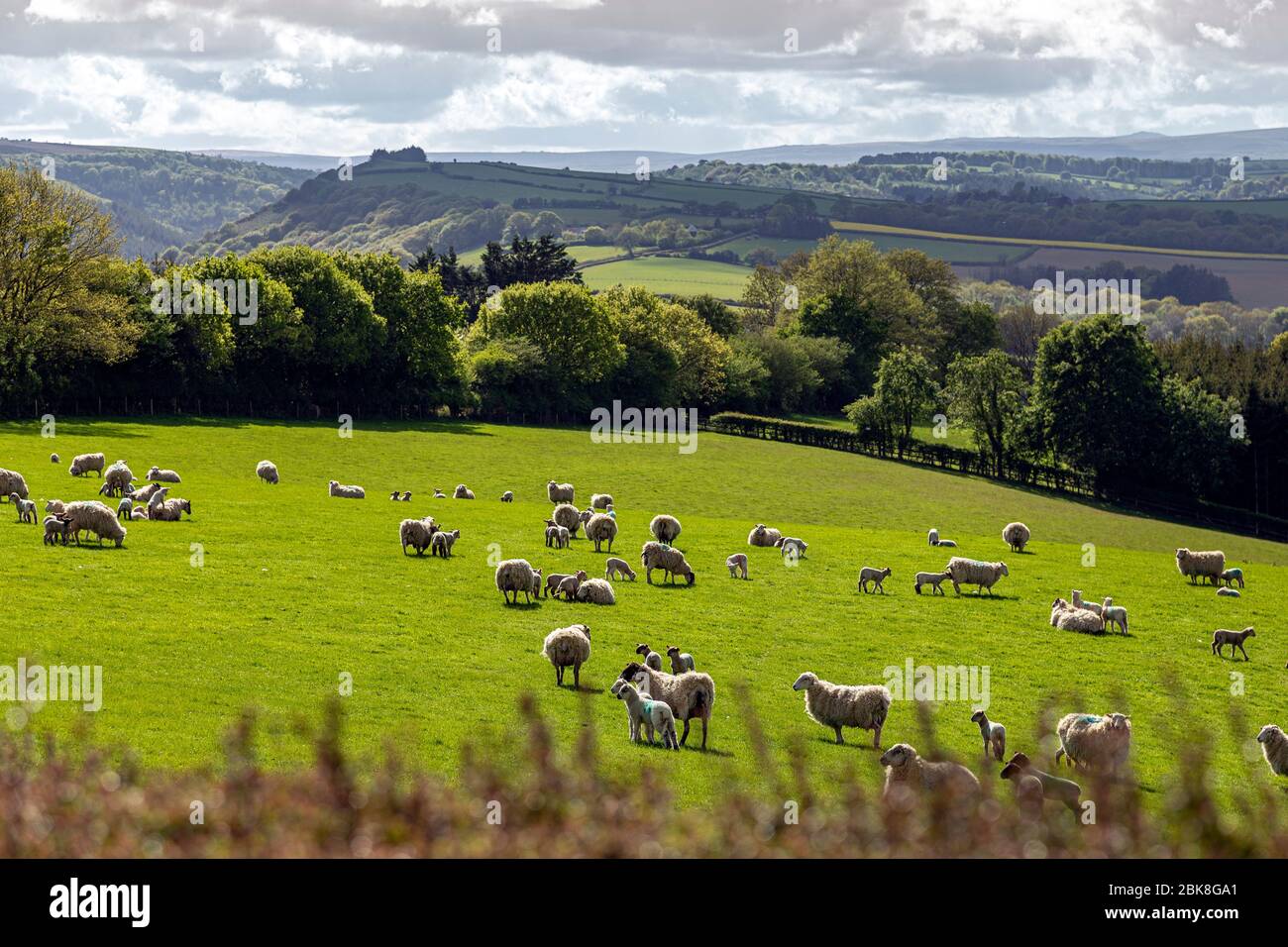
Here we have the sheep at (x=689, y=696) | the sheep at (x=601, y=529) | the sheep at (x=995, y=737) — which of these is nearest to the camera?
the sheep at (x=689, y=696)

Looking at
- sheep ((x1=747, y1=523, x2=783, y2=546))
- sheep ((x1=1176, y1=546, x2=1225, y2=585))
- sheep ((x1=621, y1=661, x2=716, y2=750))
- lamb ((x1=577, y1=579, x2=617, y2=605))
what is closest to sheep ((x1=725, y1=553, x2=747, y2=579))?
sheep ((x1=747, y1=523, x2=783, y2=546))

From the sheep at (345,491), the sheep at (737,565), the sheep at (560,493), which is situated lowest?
the sheep at (560,493)

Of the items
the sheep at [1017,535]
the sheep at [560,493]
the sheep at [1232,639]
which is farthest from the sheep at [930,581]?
the sheep at [560,493]

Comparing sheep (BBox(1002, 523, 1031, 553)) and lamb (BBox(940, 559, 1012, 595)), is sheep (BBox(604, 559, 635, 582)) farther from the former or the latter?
sheep (BBox(1002, 523, 1031, 553))

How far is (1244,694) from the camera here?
3155 centimetres

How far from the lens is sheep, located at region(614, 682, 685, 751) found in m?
22.8

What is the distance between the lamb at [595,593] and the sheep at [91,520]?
Answer: 13105 mm

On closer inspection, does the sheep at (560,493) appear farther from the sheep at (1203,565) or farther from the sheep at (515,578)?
the sheep at (515,578)

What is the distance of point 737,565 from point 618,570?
4.45 metres

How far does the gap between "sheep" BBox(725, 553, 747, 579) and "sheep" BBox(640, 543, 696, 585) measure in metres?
2.52

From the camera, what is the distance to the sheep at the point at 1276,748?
23.6m
